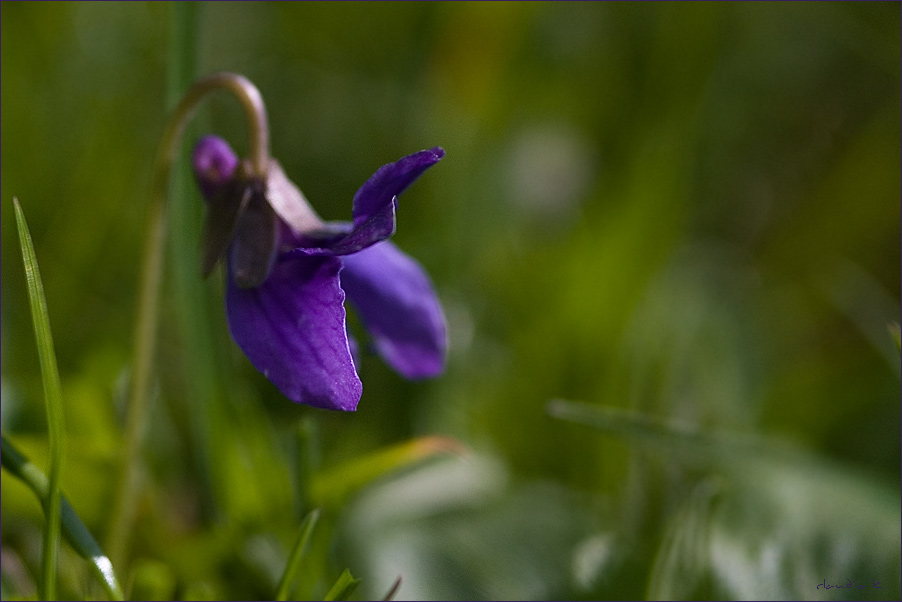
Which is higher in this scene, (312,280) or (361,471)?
(312,280)

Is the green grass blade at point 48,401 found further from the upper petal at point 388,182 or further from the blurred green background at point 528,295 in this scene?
the upper petal at point 388,182

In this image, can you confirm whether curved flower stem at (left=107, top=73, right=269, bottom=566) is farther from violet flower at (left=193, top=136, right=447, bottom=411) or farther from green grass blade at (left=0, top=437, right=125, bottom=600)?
green grass blade at (left=0, top=437, right=125, bottom=600)

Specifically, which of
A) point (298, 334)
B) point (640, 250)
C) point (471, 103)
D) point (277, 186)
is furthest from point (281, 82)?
point (298, 334)

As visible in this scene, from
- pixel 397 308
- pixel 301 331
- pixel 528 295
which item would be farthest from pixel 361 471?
pixel 528 295

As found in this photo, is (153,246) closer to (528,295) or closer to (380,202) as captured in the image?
(380,202)

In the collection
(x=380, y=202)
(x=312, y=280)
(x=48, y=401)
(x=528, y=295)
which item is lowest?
(x=528, y=295)

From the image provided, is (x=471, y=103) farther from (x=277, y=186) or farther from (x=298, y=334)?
(x=298, y=334)

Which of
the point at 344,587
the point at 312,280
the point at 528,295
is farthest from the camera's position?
the point at 528,295
